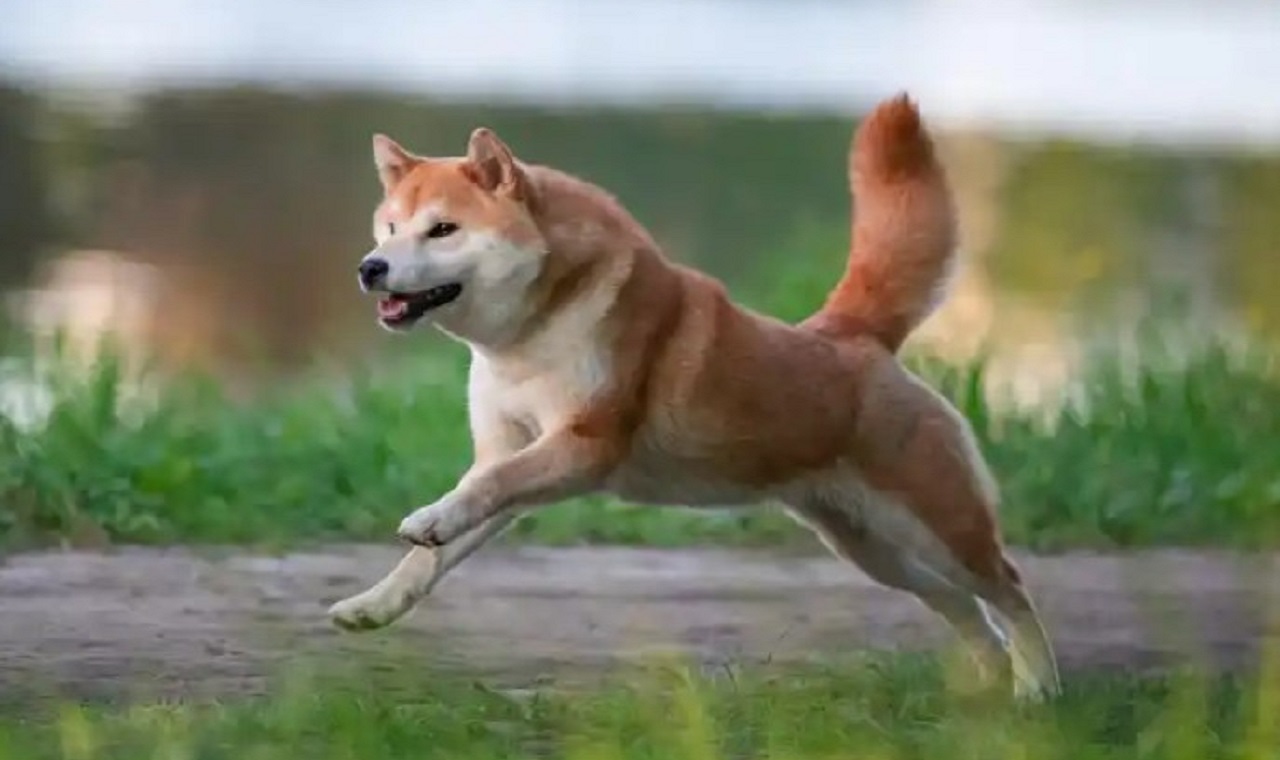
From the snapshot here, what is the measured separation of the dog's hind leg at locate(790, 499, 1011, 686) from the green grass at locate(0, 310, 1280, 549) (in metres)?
0.10

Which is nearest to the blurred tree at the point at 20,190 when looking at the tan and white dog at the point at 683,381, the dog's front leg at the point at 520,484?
the tan and white dog at the point at 683,381

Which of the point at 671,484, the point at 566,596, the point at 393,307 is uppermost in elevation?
the point at 393,307

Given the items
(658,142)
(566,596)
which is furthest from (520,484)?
(658,142)

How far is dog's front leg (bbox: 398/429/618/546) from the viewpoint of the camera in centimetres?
105

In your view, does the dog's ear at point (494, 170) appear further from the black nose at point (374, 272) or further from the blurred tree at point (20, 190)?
the blurred tree at point (20, 190)

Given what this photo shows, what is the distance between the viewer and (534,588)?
Result: 52.6 inches

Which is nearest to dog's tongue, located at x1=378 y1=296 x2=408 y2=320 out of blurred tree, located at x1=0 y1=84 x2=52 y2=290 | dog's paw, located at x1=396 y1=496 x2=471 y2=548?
dog's paw, located at x1=396 y1=496 x2=471 y2=548

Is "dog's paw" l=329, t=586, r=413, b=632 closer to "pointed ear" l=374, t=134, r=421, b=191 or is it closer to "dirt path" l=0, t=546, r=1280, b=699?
"dirt path" l=0, t=546, r=1280, b=699

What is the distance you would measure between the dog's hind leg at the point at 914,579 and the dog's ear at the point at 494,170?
257 millimetres

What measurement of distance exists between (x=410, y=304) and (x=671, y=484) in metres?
0.18

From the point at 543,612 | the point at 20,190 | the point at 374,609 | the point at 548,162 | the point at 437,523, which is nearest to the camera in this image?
the point at 437,523

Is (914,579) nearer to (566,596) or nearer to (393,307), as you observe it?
(566,596)

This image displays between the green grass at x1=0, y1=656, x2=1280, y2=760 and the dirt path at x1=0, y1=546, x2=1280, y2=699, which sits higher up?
the green grass at x1=0, y1=656, x2=1280, y2=760

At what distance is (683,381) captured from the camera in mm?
1106
